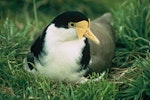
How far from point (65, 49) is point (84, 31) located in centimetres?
22

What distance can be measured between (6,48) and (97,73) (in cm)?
91

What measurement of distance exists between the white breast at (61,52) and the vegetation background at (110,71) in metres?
0.13

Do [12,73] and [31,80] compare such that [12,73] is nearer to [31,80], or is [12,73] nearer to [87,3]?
[31,80]

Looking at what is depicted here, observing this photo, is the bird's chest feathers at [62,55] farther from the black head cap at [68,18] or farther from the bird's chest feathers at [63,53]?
the black head cap at [68,18]

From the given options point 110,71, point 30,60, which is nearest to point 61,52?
point 30,60

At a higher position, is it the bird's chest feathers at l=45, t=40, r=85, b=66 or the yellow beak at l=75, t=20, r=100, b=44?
the yellow beak at l=75, t=20, r=100, b=44

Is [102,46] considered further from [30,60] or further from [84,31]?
[30,60]

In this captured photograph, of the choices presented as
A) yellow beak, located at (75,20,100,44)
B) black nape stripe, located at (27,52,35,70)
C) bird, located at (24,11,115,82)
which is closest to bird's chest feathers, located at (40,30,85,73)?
bird, located at (24,11,115,82)

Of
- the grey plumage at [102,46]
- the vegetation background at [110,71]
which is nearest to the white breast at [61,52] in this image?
the vegetation background at [110,71]

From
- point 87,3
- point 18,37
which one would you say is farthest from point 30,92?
point 87,3

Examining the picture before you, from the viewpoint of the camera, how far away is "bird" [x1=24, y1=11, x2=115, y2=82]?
546 cm

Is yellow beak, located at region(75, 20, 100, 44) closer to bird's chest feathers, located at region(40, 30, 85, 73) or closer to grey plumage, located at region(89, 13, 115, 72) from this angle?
bird's chest feathers, located at region(40, 30, 85, 73)

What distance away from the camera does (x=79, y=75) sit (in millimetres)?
5570

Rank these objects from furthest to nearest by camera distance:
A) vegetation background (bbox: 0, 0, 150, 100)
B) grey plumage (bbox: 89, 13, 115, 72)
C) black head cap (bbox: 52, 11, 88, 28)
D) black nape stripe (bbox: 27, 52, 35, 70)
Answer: grey plumage (bbox: 89, 13, 115, 72) → black nape stripe (bbox: 27, 52, 35, 70) → black head cap (bbox: 52, 11, 88, 28) → vegetation background (bbox: 0, 0, 150, 100)
